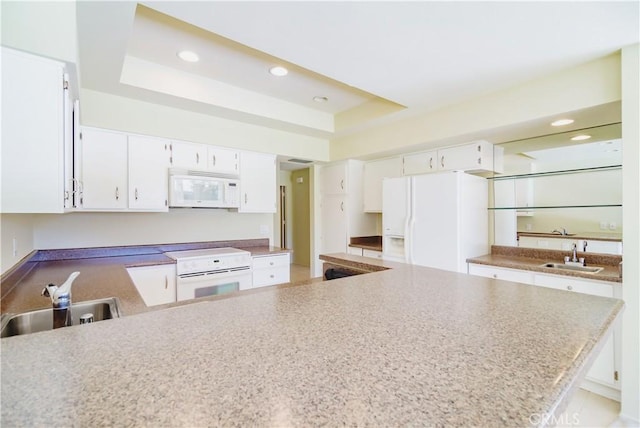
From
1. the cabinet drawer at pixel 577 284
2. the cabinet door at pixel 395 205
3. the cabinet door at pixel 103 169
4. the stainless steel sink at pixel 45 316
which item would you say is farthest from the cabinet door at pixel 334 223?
the stainless steel sink at pixel 45 316

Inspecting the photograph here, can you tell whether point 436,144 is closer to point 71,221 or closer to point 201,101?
point 201,101

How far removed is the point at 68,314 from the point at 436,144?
334 centimetres

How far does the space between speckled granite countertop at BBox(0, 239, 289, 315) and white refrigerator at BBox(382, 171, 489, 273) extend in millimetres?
1508

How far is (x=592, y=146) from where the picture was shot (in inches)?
107

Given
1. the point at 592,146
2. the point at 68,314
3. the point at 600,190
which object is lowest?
the point at 68,314

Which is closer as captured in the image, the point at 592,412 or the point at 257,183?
the point at 592,412

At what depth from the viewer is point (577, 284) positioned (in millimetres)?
2297

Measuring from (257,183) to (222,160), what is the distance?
1.63 feet

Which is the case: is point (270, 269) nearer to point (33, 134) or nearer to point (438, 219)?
point (438, 219)

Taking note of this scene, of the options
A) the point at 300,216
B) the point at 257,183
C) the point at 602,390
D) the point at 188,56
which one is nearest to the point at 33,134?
the point at 188,56

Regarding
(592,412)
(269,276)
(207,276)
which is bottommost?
(592,412)

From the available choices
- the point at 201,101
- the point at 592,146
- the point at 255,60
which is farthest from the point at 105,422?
the point at 592,146

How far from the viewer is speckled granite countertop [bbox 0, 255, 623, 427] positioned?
1.62 ft

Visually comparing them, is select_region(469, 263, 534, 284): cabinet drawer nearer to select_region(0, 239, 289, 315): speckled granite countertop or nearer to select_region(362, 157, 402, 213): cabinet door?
select_region(362, 157, 402, 213): cabinet door
